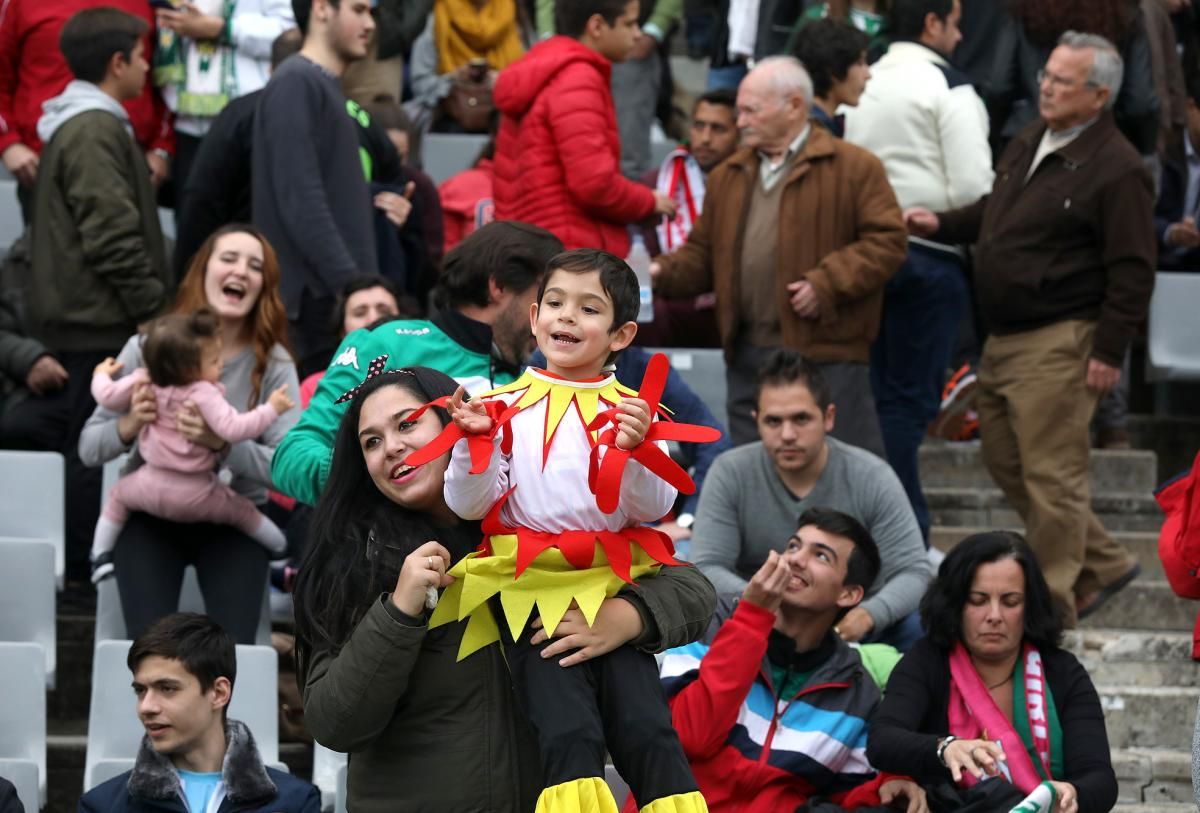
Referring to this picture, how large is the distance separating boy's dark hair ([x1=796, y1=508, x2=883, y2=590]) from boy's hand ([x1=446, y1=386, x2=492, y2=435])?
194 centimetres

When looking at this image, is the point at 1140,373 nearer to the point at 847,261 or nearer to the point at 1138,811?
the point at 847,261

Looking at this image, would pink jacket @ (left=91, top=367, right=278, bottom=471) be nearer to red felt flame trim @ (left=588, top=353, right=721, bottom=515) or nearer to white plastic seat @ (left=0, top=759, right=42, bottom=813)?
white plastic seat @ (left=0, top=759, right=42, bottom=813)

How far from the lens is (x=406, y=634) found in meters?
3.11

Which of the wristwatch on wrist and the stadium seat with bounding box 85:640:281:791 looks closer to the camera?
the wristwatch on wrist

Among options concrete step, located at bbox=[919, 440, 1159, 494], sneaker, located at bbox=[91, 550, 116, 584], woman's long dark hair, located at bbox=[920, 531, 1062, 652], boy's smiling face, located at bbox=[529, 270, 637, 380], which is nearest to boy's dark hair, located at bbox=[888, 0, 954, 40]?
concrete step, located at bbox=[919, 440, 1159, 494]

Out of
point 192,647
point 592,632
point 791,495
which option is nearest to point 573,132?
point 791,495

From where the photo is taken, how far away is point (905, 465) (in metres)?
6.84

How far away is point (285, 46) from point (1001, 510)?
122 inches

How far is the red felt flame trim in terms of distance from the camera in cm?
316

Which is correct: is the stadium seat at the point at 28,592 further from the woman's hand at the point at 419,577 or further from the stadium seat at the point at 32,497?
the woman's hand at the point at 419,577

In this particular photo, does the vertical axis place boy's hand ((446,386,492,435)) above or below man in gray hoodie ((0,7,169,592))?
above

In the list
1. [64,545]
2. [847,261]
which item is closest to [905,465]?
[847,261]

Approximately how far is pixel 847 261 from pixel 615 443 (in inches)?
131

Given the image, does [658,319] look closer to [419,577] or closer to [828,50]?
[828,50]
